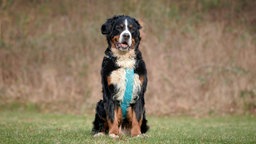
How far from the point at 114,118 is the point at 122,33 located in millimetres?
1326

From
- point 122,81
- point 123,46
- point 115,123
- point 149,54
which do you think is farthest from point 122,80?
point 149,54

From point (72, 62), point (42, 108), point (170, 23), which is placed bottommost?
point (42, 108)

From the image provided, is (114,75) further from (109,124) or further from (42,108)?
(42,108)

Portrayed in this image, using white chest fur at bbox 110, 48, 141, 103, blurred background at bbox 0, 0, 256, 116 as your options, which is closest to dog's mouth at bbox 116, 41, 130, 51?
white chest fur at bbox 110, 48, 141, 103

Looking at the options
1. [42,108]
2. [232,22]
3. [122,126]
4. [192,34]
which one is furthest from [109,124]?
[232,22]

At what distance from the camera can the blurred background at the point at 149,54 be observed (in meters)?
17.7

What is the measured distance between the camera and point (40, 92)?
18.3m

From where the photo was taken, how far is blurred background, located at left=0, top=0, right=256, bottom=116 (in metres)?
Answer: 17.7

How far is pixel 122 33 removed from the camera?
862 cm

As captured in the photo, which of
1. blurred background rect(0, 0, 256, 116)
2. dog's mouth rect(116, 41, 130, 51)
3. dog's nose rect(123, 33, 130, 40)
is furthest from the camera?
blurred background rect(0, 0, 256, 116)

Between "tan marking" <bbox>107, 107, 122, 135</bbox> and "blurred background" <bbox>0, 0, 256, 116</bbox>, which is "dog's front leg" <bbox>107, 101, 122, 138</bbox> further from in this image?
"blurred background" <bbox>0, 0, 256, 116</bbox>

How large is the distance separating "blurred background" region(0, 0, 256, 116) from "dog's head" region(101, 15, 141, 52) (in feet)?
27.6

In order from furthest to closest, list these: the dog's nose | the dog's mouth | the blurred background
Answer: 1. the blurred background
2. the dog's mouth
3. the dog's nose

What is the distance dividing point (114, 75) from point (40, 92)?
10.0 metres
